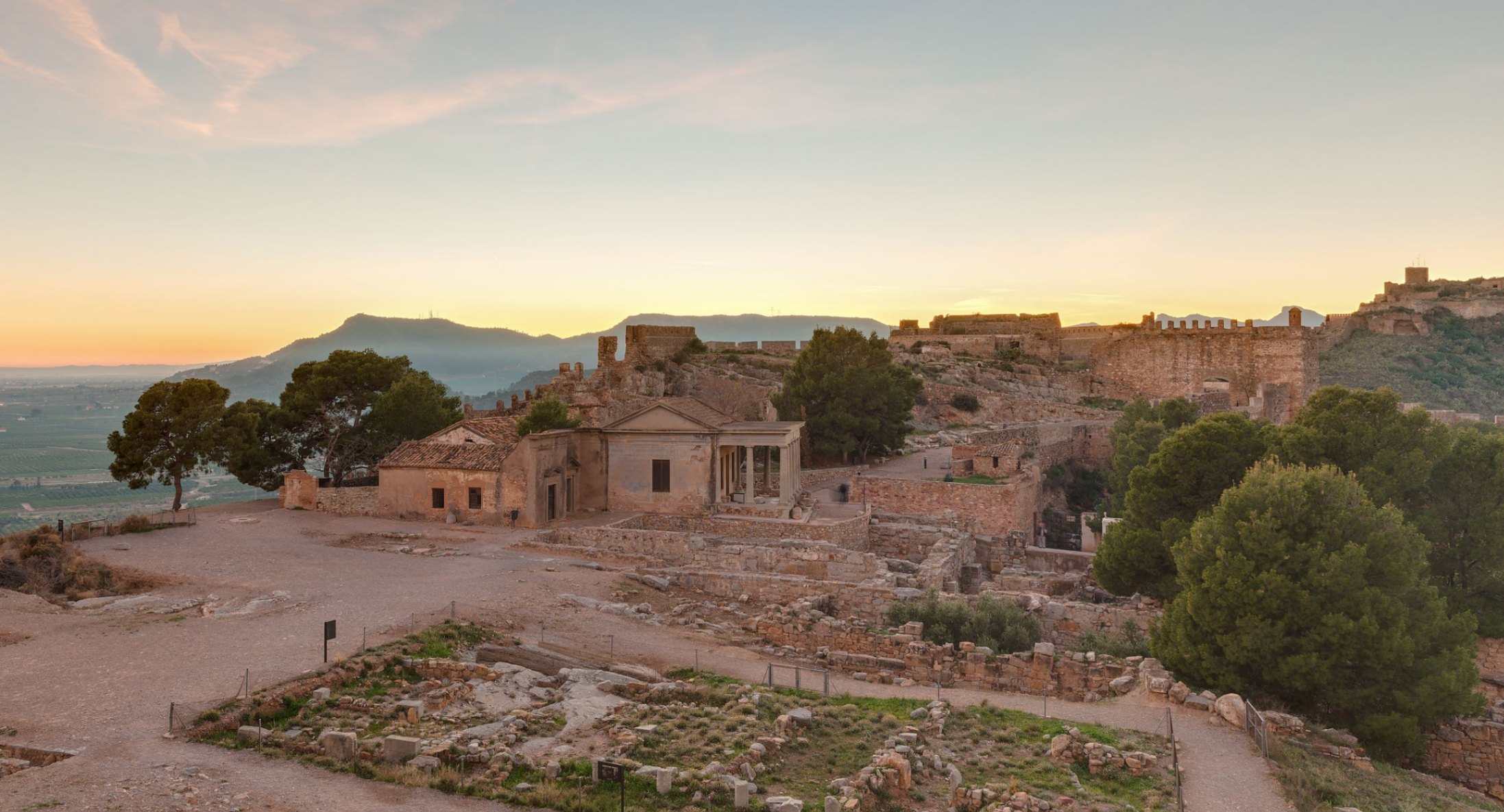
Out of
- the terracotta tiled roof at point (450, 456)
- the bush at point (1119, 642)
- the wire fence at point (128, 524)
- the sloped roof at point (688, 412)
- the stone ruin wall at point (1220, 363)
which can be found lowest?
the bush at point (1119, 642)

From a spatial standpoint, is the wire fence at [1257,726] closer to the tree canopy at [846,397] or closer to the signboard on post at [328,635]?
the signboard on post at [328,635]

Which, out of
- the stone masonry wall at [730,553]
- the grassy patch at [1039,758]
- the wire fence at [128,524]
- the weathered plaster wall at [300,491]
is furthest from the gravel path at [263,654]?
the weathered plaster wall at [300,491]

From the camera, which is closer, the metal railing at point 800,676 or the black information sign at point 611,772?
the black information sign at point 611,772

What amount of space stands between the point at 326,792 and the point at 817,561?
13.5 meters

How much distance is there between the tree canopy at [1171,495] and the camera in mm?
20922

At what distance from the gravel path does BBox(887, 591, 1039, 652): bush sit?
7.79 ft

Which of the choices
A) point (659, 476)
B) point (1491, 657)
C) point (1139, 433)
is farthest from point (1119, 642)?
point (1139, 433)

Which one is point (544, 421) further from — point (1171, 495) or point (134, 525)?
point (1171, 495)

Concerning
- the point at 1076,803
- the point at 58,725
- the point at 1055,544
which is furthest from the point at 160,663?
the point at 1055,544

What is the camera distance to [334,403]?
1403 inches

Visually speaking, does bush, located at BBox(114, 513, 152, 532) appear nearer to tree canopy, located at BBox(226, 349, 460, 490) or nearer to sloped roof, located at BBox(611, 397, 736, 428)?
tree canopy, located at BBox(226, 349, 460, 490)

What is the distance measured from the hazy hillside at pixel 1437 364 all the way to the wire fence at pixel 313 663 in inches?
2567

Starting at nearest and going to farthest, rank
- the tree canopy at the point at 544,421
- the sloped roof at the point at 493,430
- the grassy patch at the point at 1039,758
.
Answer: the grassy patch at the point at 1039,758 < the sloped roof at the point at 493,430 < the tree canopy at the point at 544,421

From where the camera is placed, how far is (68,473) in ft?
256
